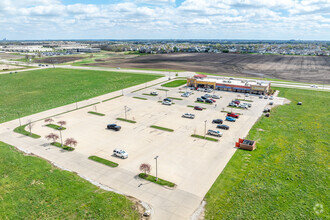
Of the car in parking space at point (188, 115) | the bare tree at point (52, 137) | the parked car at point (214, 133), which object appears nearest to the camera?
the bare tree at point (52, 137)

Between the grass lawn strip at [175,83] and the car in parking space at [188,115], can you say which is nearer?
the car in parking space at [188,115]

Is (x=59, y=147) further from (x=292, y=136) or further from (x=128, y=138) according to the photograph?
(x=292, y=136)

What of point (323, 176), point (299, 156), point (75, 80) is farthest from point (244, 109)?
point (75, 80)

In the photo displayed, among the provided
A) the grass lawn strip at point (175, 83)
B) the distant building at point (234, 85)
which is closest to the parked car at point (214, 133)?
the distant building at point (234, 85)

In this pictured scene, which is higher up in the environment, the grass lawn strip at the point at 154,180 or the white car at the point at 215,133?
the white car at the point at 215,133

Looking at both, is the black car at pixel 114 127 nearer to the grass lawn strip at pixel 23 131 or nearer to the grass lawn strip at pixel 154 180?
the grass lawn strip at pixel 23 131

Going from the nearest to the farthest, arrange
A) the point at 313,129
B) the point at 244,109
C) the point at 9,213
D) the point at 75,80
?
the point at 9,213, the point at 313,129, the point at 244,109, the point at 75,80
